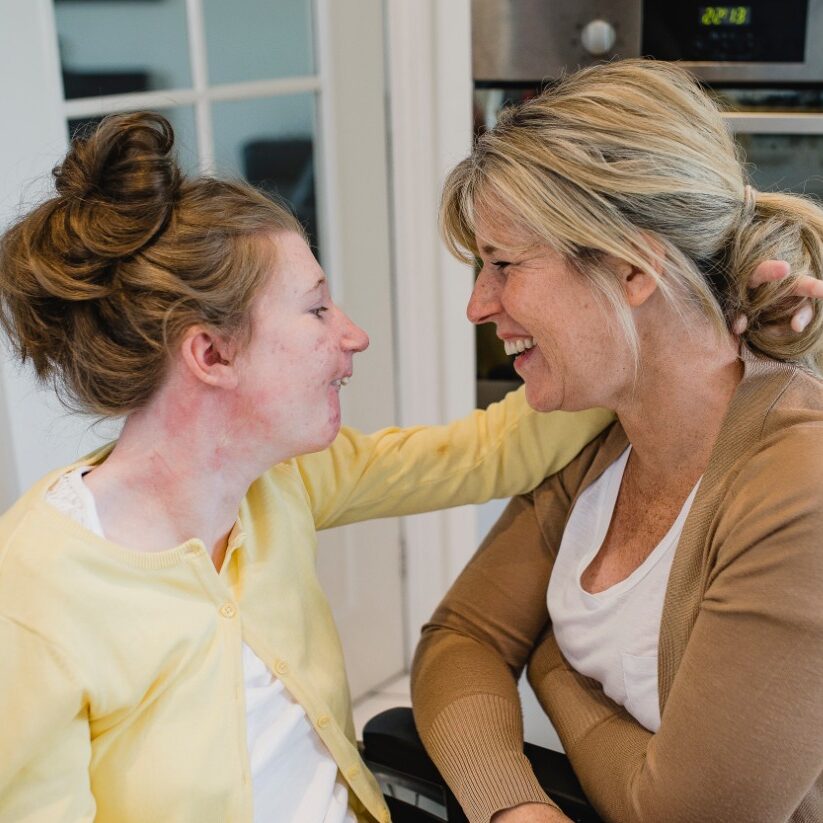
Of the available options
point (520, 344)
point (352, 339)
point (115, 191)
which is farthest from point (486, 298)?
point (115, 191)

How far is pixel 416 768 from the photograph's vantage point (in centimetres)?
136

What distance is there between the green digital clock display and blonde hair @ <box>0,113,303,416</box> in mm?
1162

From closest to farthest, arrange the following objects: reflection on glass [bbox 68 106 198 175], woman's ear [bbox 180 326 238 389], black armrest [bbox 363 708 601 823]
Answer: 1. woman's ear [bbox 180 326 238 389]
2. black armrest [bbox 363 708 601 823]
3. reflection on glass [bbox 68 106 198 175]

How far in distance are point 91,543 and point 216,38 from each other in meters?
1.11

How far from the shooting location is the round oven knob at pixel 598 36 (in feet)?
6.41

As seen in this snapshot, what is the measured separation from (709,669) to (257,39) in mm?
1383

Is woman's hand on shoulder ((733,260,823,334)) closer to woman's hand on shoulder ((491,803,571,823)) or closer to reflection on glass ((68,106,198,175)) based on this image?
woman's hand on shoulder ((491,803,571,823))

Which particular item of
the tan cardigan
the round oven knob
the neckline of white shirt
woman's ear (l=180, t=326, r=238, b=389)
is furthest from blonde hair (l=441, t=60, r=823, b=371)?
the round oven knob

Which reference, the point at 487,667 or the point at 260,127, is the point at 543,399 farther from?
the point at 260,127

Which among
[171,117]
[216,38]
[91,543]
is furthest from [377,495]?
[216,38]

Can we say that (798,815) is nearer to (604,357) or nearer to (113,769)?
(604,357)

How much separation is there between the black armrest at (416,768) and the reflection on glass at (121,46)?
968 millimetres

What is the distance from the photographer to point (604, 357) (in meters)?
1.22

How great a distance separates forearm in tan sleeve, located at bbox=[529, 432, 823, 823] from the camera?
3.43 ft
